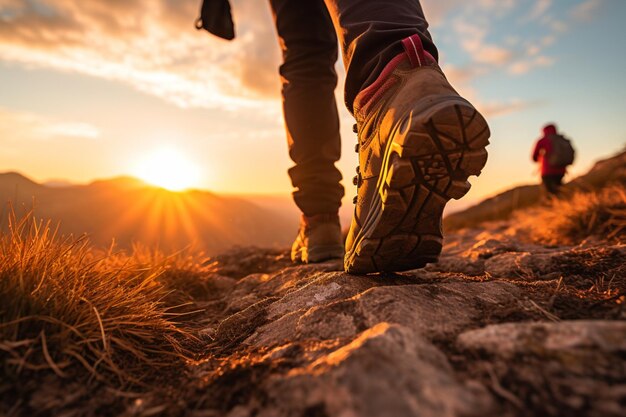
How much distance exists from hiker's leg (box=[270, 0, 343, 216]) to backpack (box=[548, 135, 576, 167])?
6.87 metres

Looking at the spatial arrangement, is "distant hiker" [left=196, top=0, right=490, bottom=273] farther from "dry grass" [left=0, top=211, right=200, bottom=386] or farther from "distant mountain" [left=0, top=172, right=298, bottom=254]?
"distant mountain" [left=0, top=172, right=298, bottom=254]

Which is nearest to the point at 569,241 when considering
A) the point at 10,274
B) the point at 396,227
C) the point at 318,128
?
the point at 318,128

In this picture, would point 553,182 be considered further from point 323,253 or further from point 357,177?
point 357,177

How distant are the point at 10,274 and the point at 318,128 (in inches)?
58.0

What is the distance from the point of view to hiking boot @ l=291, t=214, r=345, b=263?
6.61 ft

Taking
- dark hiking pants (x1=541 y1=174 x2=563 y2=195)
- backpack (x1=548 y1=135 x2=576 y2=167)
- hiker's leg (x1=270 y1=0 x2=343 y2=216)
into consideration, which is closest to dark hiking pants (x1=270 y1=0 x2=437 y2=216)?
hiker's leg (x1=270 y1=0 x2=343 y2=216)

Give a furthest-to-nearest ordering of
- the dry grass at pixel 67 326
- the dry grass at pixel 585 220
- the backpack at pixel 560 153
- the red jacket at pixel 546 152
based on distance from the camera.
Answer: the red jacket at pixel 546 152 → the backpack at pixel 560 153 → the dry grass at pixel 585 220 → the dry grass at pixel 67 326

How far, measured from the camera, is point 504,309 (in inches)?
32.6

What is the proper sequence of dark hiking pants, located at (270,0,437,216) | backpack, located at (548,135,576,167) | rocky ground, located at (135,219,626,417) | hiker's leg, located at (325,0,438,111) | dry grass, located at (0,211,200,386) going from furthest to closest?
backpack, located at (548,135,576,167) < dark hiking pants, located at (270,0,437,216) < hiker's leg, located at (325,0,438,111) < dry grass, located at (0,211,200,386) < rocky ground, located at (135,219,626,417)

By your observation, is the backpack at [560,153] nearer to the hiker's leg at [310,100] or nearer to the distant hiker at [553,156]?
the distant hiker at [553,156]

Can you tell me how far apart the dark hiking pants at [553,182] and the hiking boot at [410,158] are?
7525 millimetres

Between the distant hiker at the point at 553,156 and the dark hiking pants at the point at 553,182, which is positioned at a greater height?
the distant hiker at the point at 553,156

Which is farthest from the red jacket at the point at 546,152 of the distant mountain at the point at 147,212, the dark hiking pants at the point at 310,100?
the distant mountain at the point at 147,212

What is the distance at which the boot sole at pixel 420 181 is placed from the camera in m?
0.91
